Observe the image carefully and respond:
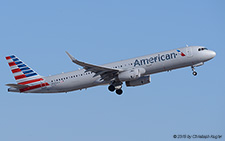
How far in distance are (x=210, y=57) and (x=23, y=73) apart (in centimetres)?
2678

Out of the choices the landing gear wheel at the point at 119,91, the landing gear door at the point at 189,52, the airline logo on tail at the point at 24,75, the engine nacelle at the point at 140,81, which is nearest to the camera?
the landing gear door at the point at 189,52

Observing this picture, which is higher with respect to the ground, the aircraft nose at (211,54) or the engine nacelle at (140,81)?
the aircraft nose at (211,54)

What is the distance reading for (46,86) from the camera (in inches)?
2228

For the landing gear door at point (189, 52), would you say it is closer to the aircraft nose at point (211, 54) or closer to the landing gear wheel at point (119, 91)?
the aircraft nose at point (211, 54)

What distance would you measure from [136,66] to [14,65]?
18.9 metres

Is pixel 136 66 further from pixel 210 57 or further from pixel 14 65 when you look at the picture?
pixel 14 65

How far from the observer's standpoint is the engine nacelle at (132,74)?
51.9 m

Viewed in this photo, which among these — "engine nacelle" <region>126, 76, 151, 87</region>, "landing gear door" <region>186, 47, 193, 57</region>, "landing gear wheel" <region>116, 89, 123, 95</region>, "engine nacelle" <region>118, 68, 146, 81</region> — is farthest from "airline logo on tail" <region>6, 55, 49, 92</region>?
"landing gear door" <region>186, 47, 193, 57</region>

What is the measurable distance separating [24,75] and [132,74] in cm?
1672

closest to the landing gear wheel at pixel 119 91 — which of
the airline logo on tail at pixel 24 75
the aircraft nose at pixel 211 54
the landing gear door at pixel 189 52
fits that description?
the airline logo on tail at pixel 24 75

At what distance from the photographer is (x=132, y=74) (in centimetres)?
5197

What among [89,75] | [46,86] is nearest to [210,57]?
[89,75]

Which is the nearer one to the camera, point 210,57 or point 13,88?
point 210,57

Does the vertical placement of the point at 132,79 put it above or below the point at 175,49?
below
